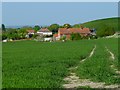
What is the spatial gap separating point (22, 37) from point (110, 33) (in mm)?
46464

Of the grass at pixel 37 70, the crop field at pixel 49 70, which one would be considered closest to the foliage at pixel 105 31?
the grass at pixel 37 70

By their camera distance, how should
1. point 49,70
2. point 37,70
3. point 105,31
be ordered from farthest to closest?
point 105,31 → point 37,70 → point 49,70

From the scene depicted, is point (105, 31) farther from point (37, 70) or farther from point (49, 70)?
point (49, 70)

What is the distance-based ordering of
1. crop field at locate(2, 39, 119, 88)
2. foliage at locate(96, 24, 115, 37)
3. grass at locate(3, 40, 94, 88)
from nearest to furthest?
grass at locate(3, 40, 94, 88), crop field at locate(2, 39, 119, 88), foliage at locate(96, 24, 115, 37)

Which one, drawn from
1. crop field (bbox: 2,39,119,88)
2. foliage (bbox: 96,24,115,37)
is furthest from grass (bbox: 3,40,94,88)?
foliage (bbox: 96,24,115,37)

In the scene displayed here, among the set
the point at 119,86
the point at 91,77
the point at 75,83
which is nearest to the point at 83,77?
the point at 91,77

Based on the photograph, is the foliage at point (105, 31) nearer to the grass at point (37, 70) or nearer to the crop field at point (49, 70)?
the grass at point (37, 70)

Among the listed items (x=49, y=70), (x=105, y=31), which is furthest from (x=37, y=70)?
(x=105, y=31)

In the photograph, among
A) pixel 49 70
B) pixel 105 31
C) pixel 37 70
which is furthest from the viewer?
pixel 105 31

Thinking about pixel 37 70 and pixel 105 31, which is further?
pixel 105 31

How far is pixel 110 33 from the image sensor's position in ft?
628

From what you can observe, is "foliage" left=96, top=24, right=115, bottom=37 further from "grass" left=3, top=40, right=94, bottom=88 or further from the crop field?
the crop field

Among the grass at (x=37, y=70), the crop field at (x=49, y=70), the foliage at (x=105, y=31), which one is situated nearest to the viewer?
the grass at (x=37, y=70)

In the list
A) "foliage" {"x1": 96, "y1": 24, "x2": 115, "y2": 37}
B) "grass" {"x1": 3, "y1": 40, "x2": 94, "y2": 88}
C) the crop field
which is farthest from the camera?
"foliage" {"x1": 96, "y1": 24, "x2": 115, "y2": 37}
